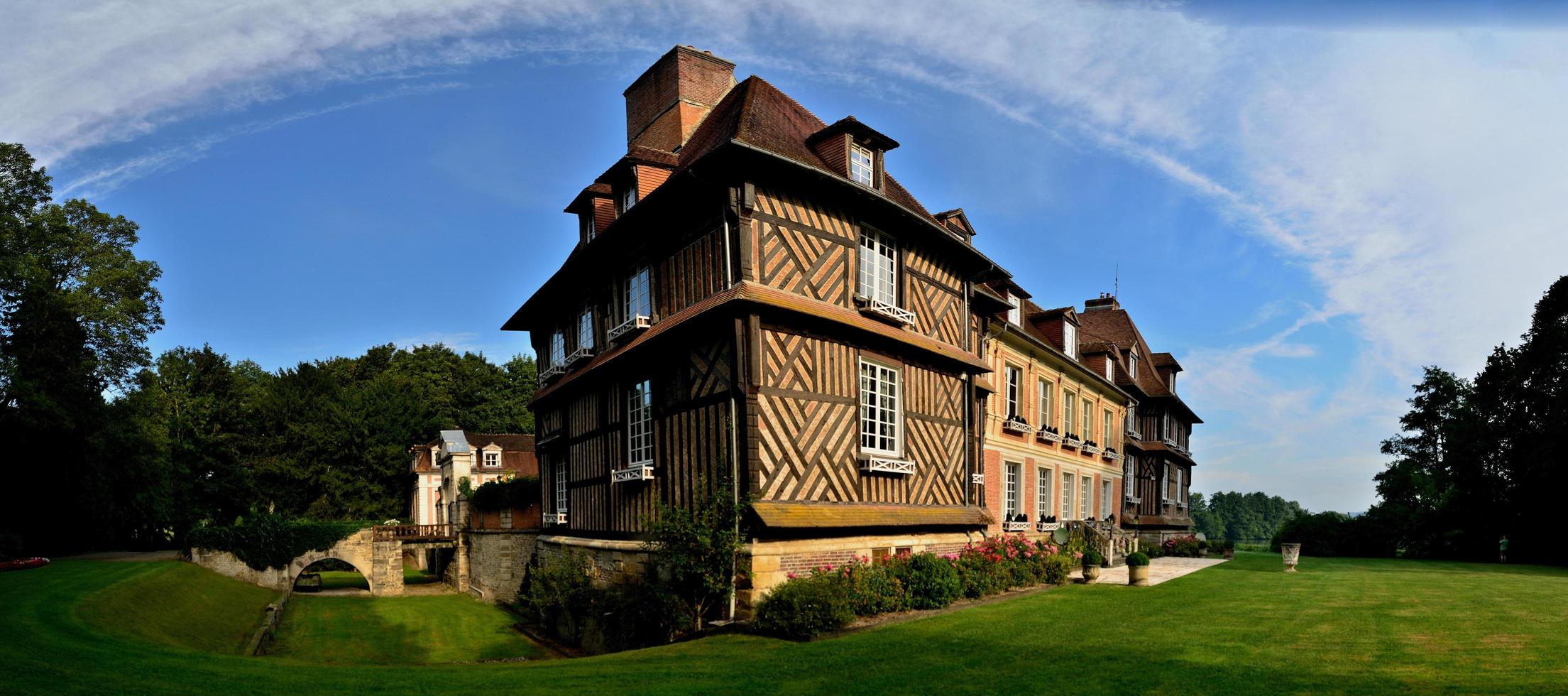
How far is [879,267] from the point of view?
15406mm

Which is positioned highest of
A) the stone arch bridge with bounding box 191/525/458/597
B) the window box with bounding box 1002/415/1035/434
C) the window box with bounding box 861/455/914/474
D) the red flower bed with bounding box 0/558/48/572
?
the window box with bounding box 1002/415/1035/434

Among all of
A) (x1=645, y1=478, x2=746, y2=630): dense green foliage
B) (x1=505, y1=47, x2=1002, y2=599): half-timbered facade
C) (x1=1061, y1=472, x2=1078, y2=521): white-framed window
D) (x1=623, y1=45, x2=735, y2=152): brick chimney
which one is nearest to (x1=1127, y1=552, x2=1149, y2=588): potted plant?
(x1=505, y1=47, x2=1002, y2=599): half-timbered facade

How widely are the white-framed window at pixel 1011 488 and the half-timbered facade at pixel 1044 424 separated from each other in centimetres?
3

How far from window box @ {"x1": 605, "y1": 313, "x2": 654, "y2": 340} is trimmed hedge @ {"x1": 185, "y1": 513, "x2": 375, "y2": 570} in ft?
68.6

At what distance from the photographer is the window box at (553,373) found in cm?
2078

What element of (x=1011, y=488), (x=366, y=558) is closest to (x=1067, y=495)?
(x=1011, y=488)

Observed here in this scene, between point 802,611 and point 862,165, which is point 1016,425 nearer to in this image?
point 862,165

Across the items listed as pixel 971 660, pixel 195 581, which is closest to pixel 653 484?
pixel 971 660

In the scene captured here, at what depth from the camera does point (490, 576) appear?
2767 centimetres

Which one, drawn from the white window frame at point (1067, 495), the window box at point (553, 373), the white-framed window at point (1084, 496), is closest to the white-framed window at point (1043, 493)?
the white window frame at point (1067, 495)

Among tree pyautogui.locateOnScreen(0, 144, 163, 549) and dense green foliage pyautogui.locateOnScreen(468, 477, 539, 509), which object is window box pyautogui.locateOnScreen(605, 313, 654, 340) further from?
tree pyautogui.locateOnScreen(0, 144, 163, 549)

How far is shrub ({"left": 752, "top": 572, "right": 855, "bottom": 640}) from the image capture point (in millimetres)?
10984

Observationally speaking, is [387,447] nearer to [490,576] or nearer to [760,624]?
[490,576]

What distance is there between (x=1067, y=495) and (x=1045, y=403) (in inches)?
132
